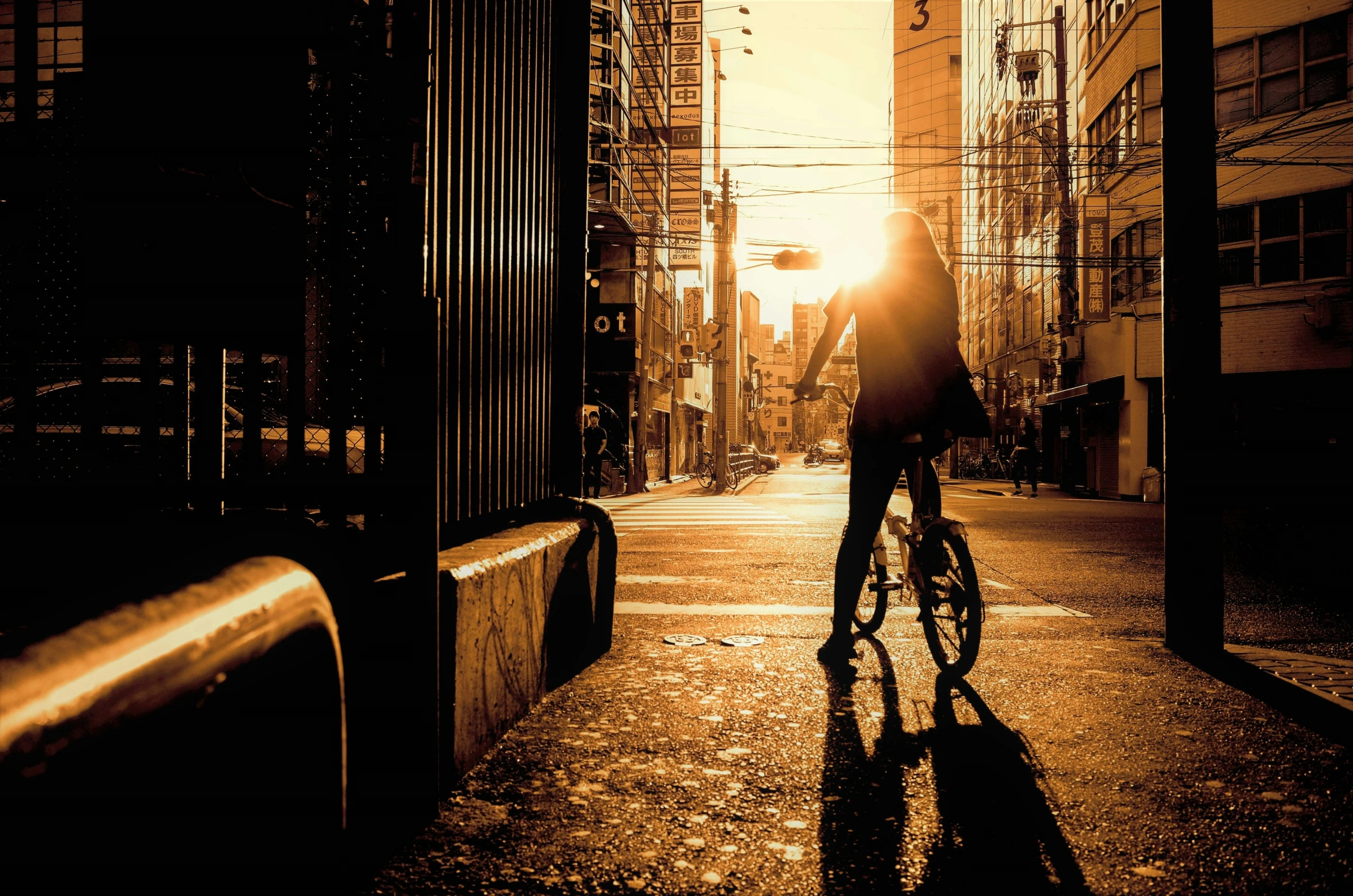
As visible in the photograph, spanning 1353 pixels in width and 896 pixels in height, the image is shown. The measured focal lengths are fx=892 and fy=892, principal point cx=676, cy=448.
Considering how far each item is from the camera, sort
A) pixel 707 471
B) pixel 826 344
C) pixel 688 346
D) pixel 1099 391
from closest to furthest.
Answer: pixel 826 344 → pixel 1099 391 → pixel 707 471 → pixel 688 346

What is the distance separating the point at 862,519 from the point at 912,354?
2.62 ft

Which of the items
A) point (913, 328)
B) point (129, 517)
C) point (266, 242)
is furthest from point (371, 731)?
point (913, 328)

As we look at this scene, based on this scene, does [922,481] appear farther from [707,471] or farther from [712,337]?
[707,471]

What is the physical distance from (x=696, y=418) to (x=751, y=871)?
51.8m

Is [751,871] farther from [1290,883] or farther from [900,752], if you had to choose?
[1290,883]

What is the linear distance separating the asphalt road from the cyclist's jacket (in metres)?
1.12

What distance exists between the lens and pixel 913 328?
13.6 feet

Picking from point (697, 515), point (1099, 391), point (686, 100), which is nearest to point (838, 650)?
point (697, 515)

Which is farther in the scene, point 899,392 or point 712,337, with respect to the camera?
point 712,337

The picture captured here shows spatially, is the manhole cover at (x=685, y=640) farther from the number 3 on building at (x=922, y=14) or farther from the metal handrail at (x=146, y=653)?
the number 3 on building at (x=922, y=14)

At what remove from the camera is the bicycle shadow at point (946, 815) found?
204 cm

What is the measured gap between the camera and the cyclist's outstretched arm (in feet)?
14.2

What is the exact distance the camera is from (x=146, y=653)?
1.00m

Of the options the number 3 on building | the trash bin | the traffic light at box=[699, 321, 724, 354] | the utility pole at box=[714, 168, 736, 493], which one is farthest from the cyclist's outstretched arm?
the number 3 on building
